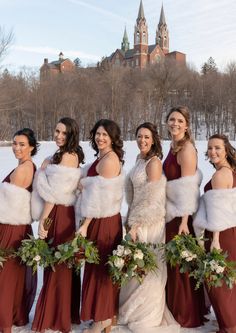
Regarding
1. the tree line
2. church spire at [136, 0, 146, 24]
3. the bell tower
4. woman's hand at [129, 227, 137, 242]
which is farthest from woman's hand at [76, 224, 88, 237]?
church spire at [136, 0, 146, 24]

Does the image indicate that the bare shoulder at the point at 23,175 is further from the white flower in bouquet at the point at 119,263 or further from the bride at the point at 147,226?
the white flower in bouquet at the point at 119,263

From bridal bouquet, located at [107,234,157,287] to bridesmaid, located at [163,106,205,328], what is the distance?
0.42 m

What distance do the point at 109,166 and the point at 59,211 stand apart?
0.70 meters

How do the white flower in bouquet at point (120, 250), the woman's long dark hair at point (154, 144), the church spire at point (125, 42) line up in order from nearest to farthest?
the white flower in bouquet at point (120, 250) → the woman's long dark hair at point (154, 144) → the church spire at point (125, 42)

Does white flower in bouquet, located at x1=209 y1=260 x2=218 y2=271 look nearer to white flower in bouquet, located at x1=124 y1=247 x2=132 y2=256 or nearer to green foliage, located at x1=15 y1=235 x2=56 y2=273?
white flower in bouquet, located at x1=124 y1=247 x2=132 y2=256

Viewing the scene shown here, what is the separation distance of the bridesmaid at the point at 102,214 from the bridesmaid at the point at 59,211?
155 mm

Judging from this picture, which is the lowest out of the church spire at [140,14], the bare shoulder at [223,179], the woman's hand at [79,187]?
the woman's hand at [79,187]

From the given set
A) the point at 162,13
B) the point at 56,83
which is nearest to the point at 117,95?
the point at 56,83

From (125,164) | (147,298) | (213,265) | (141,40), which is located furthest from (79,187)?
(141,40)

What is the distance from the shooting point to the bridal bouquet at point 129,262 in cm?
373

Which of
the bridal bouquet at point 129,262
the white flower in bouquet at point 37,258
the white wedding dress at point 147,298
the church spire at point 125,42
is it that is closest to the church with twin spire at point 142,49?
the church spire at point 125,42

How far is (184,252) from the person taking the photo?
3.75 meters

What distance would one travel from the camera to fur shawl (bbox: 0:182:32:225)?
3881mm

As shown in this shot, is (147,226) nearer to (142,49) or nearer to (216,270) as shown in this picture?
(216,270)
